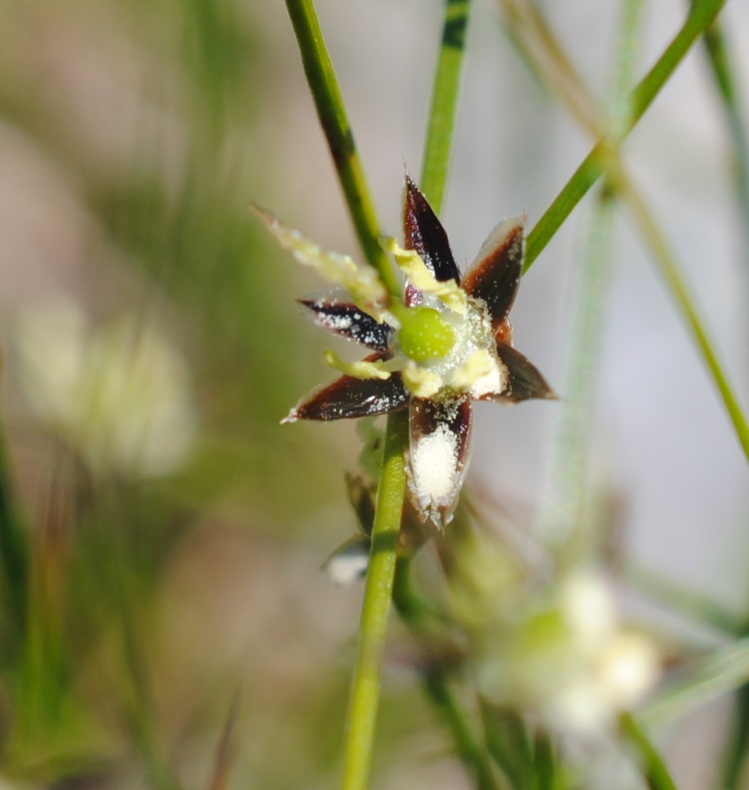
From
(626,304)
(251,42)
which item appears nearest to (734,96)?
(626,304)

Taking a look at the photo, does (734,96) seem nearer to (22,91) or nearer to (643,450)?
(643,450)

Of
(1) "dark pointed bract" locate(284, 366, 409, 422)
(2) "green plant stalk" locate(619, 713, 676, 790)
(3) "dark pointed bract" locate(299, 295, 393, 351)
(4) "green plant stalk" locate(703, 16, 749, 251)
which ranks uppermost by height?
(4) "green plant stalk" locate(703, 16, 749, 251)

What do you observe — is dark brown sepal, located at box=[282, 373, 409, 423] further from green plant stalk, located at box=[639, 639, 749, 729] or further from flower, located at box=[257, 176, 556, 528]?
green plant stalk, located at box=[639, 639, 749, 729]

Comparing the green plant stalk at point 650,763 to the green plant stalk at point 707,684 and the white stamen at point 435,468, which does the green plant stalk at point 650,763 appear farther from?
the white stamen at point 435,468

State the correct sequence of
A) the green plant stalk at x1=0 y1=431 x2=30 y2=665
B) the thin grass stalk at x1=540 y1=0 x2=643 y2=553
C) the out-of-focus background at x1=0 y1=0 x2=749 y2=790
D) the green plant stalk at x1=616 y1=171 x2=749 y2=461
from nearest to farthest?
the green plant stalk at x1=616 y1=171 x2=749 y2=461, the thin grass stalk at x1=540 y1=0 x2=643 y2=553, the green plant stalk at x1=0 y1=431 x2=30 y2=665, the out-of-focus background at x1=0 y1=0 x2=749 y2=790

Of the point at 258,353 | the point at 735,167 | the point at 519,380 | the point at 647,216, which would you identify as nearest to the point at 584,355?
→ the point at 647,216

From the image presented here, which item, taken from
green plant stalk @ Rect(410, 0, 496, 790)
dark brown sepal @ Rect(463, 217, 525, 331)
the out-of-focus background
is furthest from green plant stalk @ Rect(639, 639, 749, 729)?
the out-of-focus background

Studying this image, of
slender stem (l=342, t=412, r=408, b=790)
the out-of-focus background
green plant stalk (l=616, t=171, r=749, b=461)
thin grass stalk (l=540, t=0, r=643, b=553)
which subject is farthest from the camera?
the out-of-focus background
